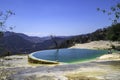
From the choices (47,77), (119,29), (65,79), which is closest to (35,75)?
(47,77)

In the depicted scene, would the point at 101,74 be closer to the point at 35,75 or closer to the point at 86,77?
the point at 86,77

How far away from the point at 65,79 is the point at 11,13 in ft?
20.7

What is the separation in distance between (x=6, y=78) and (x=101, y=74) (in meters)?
6.40

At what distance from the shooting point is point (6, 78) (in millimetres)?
15625

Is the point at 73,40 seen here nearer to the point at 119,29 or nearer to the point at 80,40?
the point at 80,40

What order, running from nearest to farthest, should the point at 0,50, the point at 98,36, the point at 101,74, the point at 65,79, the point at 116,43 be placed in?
1. the point at 0,50
2. the point at 65,79
3. the point at 101,74
4. the point at 116,43
5. the point at 98,36

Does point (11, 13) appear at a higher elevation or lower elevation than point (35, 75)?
higher

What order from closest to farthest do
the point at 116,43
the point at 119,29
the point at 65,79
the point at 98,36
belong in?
the point at 65,79 → the point at 119,29 → the point at 116,43 → the point at 98,36

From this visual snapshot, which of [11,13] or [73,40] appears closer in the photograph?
[11,13]

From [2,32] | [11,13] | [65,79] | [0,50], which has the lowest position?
[65,79]

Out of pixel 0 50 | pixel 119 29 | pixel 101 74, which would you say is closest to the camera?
pixel 0 50

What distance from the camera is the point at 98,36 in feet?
279

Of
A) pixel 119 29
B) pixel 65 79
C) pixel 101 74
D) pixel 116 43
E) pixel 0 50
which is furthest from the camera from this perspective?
pixel 116 43

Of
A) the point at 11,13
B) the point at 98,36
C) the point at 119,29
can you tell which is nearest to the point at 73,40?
the point at 98,36
